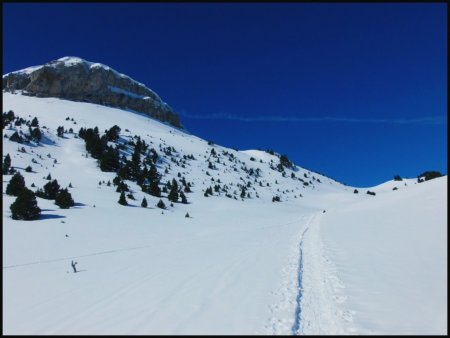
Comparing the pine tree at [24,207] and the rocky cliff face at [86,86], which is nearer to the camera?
the pine tree at [24,207]

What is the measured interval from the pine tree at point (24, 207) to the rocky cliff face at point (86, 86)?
120554 millimetres

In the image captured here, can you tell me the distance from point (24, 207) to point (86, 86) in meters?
128

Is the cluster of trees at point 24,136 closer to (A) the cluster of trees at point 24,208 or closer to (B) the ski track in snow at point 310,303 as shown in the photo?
(A) the cluster of trees at point 24,208

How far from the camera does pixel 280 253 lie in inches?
673

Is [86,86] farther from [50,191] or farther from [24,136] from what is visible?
[50,191]

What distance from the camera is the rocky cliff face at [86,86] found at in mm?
131000

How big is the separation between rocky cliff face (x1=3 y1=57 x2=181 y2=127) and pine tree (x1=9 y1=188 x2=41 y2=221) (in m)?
121

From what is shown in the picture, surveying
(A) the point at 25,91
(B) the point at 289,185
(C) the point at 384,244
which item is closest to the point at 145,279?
(C) the point at 384,244

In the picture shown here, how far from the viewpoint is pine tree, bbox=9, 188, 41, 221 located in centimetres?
2394

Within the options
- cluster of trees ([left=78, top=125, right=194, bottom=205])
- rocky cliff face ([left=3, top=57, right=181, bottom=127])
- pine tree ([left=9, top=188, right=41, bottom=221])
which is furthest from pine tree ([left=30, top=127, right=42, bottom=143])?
rocky cliff face ([left=3, top=57, right=181, bottom=127])

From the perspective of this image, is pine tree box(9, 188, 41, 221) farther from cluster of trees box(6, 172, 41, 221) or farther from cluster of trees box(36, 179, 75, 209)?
cluster of trees box(36, 179, 75, 209)

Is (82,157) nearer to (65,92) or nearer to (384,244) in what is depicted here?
(384,244)

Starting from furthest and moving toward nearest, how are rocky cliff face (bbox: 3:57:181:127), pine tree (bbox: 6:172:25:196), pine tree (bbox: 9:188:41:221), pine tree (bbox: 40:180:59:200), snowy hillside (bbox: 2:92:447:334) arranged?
rocky cliff face (bbox: 3:57:181:127), pine tree (bbox: 40:180:59:200), pine tree (bbox: 6:172:25:196), pine tree (bbox: 9:188:41:221), snowy hillside (bbox: 2:92:447:334)

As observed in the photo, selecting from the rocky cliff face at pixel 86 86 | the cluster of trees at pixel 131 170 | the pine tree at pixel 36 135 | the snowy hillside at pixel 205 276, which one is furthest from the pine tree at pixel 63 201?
the rocky cliff face at pixel 86 86
